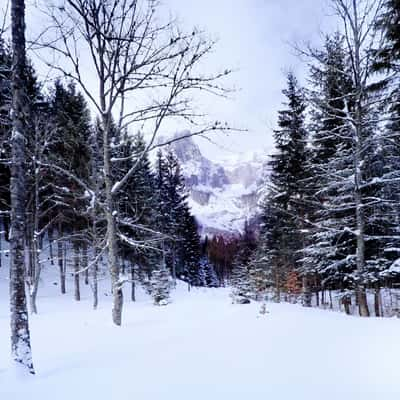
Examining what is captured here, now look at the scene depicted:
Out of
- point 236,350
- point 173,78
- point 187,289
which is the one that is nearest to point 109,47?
point 173,78

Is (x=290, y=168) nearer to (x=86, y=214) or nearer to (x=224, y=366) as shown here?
(x=86, y=214)

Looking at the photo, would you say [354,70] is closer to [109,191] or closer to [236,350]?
[109,191]

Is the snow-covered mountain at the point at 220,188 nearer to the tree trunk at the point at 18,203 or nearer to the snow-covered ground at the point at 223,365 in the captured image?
the snow-covered ground at the point at 223,365

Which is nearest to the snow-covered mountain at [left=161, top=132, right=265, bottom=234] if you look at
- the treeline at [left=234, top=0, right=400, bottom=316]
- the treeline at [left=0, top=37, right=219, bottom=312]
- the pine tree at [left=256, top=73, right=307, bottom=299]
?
the treeline at [left=0, top=37, right=219, bottom=312]

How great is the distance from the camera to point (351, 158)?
9.53 meters

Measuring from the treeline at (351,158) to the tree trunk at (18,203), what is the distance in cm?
700

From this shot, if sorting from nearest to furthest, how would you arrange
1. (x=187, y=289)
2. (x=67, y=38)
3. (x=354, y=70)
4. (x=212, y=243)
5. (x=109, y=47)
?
1. (x=67, y=38)
2. (x=109, y=47)
3. (x=354, y=70)
4. (x=187, y=289)
5. (x=212, y=243)

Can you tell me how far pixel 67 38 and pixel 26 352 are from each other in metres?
5.71

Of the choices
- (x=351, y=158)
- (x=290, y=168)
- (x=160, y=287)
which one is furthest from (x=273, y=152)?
(x=160, y=287)

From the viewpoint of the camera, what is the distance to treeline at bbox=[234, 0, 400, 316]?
843 centimetres

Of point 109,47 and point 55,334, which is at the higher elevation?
point 109,47

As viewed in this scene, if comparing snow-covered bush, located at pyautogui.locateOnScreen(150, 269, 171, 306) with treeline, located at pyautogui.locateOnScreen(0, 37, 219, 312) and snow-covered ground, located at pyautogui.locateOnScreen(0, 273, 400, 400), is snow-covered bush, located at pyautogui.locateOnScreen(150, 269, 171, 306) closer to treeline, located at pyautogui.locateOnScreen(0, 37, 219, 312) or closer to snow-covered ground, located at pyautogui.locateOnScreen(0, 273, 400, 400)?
treeline, located at pyautogui.locateOnScreen(0, 37, 219, 312)

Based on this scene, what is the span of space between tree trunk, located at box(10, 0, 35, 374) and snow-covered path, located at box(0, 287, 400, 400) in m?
0.34

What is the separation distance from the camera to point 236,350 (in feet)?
14.0
